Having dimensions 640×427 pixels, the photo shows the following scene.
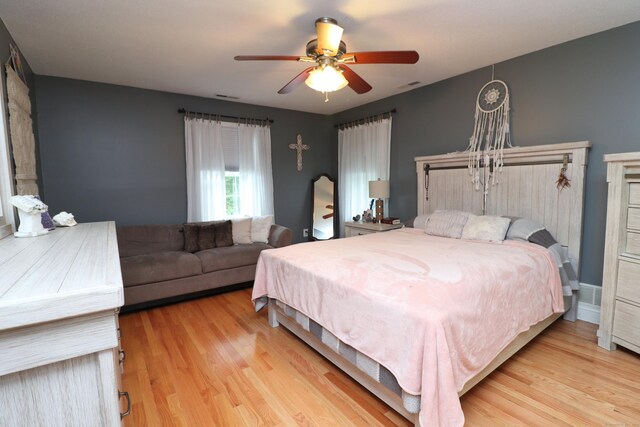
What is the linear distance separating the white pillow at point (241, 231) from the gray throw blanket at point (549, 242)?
2.97 m

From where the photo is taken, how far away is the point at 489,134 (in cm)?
329

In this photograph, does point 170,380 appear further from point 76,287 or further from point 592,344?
point 592,344

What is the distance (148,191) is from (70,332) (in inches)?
145

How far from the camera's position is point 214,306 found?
3.25 meters

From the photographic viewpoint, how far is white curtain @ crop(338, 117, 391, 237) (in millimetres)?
4457

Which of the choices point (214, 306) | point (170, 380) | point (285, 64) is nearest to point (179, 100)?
point (285, 64)

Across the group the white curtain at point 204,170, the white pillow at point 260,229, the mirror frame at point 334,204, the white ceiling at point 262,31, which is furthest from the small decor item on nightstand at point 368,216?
the white curtain at point 204,170

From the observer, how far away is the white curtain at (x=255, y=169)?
4.57 meters

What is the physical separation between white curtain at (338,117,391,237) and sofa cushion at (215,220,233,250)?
1955 millimetres

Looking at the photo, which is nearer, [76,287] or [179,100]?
[76,287]

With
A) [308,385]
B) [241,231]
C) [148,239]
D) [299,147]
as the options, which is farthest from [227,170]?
[308,385]

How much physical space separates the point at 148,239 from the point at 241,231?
1085 mm

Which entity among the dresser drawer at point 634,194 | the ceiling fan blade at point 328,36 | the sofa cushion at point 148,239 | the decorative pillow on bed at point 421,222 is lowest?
the sofa cushion at point 148,239

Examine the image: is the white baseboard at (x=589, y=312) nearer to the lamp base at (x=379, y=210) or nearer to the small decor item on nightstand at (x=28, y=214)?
the lamp base at (x=379, y=210)
